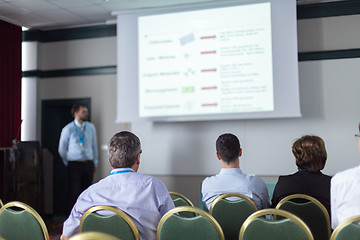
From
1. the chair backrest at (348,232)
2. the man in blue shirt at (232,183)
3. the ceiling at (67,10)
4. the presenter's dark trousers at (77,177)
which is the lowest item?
the presenter's dark trousers at (77,177)

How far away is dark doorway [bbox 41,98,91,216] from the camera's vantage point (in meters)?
6.30

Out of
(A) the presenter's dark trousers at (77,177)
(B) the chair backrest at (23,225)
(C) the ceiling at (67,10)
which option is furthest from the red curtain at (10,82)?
(B) the chair backrest at (23,225)

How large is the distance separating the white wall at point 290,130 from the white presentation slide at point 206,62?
1.22ft

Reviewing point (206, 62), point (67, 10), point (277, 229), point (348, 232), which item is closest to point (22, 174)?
point (67, 10)

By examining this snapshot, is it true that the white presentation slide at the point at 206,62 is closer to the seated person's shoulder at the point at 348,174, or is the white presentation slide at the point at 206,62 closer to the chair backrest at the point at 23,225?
the seated person's shoulder at the point at 348,174

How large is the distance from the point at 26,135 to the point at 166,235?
203 inches

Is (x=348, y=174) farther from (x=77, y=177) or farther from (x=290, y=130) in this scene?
(x=77, y=177)

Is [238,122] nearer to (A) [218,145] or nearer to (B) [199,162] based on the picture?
(B) [199,162]

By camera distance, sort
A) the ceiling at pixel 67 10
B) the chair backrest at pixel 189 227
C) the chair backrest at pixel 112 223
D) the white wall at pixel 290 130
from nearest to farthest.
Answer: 1. the chair backrest at pixel 189 227
2. the chair backrest at pixel 112 223
3. the white wall at pixel 290 130
4. the ceiling at pixel 67 10

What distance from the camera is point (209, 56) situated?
5.18 meters

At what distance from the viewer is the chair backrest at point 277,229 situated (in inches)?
66.4

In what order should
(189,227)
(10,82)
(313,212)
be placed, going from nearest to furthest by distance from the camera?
(189,227) < (313,212) < (10,82)

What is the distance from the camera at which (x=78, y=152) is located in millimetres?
5703

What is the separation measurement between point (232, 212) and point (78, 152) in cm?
378
